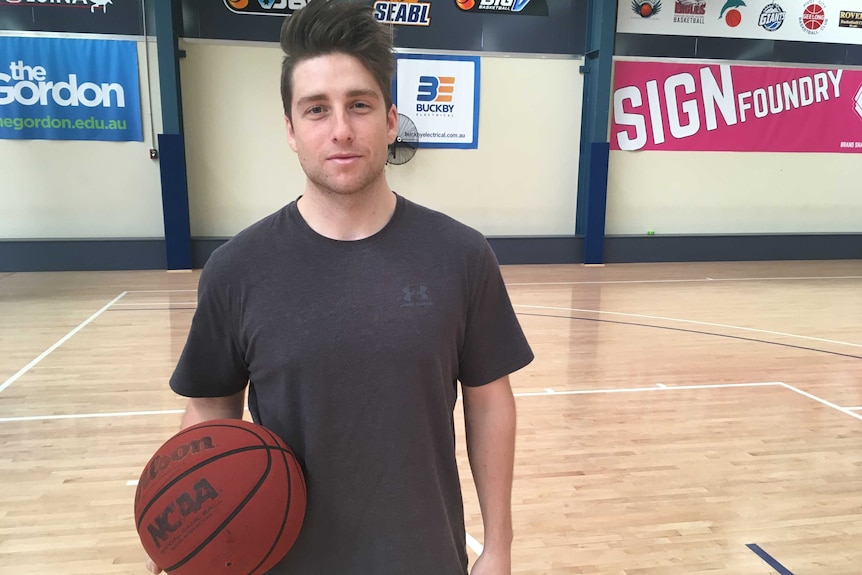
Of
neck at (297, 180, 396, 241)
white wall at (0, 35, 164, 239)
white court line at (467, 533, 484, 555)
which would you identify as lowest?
white court line at (467, 533, 484, 555)

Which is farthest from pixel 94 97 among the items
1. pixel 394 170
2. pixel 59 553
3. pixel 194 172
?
pixel 59 553

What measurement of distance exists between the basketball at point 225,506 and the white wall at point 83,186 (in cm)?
761

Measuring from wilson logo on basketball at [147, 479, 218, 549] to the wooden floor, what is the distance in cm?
138

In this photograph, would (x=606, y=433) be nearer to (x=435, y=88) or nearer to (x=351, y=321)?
(x=351, y=321)

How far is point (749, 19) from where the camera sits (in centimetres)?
865

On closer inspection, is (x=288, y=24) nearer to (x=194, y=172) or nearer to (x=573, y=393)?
(x=573, y=393)

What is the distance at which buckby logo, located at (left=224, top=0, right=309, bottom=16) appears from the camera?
25.2 feet

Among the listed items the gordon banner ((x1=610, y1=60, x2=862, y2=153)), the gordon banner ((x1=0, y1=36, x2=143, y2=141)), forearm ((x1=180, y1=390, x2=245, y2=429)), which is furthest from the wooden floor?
the gordon banner ((x1=610, y1=60, x2=862, y2=153))

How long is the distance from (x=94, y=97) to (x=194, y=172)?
55.0 inches

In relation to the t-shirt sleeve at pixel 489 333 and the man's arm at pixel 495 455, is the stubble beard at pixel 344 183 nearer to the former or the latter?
the t-shirt sleeve at pixel 489 333

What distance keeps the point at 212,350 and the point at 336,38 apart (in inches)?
21.5

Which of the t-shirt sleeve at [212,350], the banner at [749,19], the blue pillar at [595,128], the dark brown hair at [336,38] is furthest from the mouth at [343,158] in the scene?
the banner at [749,19]

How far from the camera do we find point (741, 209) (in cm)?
921

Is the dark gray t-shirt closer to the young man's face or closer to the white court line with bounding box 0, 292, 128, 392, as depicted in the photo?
the young man's face
